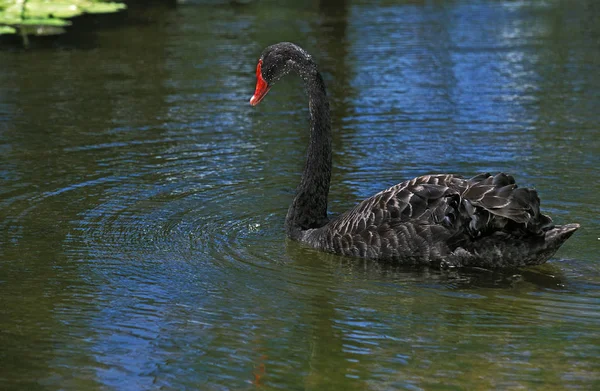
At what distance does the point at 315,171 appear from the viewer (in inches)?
282

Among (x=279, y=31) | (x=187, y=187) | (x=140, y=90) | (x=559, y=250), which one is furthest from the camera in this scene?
(x=279, y=31)

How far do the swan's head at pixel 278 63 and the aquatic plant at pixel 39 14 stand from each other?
9.12 metres

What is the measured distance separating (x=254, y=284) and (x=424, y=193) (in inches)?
47.0

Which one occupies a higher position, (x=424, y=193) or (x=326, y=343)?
(x=424, y=193)

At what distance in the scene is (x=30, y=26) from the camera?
1728 centimetres

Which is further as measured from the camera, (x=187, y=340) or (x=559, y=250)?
(x=559, y=250)

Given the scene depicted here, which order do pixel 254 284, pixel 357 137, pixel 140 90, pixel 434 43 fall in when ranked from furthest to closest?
pixel 434 43 → pixel 140 90 → pixel 357 137 → pixel 254 284

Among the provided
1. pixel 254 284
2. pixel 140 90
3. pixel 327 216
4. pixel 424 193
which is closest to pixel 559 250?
pixel 424 193

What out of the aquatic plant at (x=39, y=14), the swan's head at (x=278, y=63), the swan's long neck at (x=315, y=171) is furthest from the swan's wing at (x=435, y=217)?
the aquatic plant at (x=39, y=14)

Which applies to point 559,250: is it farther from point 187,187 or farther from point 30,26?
point 30,26

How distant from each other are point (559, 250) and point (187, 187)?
118 inches

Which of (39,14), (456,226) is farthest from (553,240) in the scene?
(39,14)

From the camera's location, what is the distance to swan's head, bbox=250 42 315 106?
716 centimetres

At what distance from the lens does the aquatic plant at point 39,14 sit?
52.1 ft
